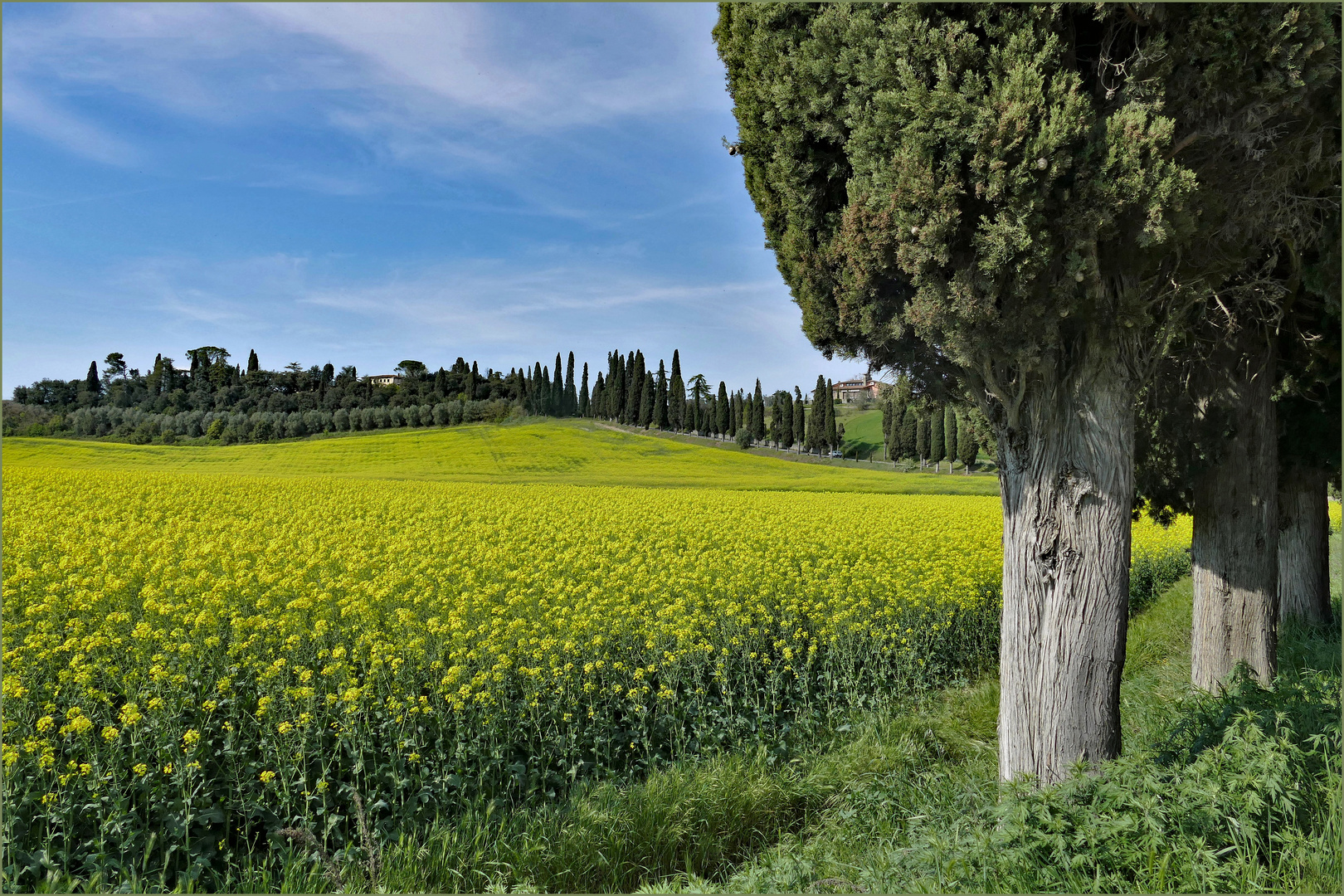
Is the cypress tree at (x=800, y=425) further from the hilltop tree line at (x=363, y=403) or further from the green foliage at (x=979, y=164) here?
the green foliage at (x=979, y=164)

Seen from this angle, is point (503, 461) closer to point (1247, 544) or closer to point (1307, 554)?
point (1307, 554)

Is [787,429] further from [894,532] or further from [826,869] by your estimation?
[826,869]

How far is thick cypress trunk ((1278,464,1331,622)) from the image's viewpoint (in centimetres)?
840

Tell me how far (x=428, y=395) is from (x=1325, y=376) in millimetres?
53311

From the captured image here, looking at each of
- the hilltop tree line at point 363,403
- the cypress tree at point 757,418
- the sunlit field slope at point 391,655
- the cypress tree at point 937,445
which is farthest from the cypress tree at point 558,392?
the sunlit field slope at point 391,655

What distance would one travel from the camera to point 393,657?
529 centimetres

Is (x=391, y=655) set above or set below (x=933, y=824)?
above

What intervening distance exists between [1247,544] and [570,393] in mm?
62362

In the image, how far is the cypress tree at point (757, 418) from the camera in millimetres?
58188

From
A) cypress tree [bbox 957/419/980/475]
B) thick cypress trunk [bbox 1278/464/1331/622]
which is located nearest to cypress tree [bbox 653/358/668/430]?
cypress tree [bbox 957/419/980/475]

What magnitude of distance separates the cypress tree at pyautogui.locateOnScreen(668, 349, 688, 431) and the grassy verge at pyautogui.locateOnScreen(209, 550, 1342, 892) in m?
53.2

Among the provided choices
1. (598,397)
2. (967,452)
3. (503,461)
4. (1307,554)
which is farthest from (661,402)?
(1307,554)

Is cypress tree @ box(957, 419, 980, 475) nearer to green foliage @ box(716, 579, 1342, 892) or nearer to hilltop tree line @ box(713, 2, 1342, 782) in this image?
hilltop tree line @ box(713, 2, 1342, 782)

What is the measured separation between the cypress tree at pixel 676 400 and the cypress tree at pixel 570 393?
453 inches
